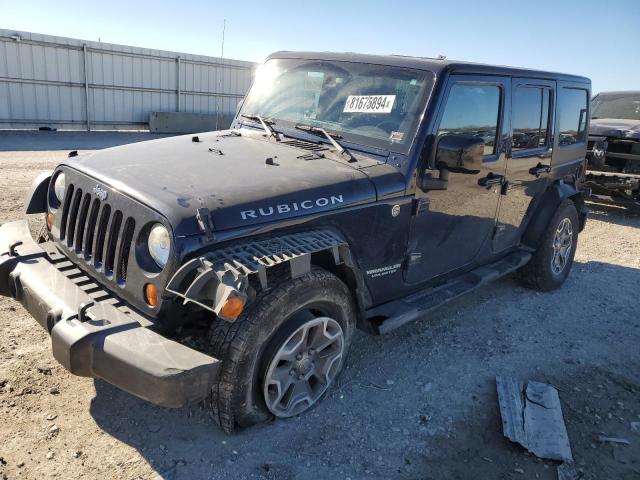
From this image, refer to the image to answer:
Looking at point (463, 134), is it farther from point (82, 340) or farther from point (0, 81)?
point (0, 81)

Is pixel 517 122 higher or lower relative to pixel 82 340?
higher

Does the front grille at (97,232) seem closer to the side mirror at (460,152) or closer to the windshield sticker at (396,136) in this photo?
the windshield sticker at (396,136)

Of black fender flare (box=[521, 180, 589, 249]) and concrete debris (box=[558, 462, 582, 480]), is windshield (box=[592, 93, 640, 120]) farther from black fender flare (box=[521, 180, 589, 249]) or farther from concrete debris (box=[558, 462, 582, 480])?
concrete debris (box=[558, 462, 582, 480])

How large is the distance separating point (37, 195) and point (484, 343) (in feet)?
11.6

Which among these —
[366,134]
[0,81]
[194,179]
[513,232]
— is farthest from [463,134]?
[0,81]

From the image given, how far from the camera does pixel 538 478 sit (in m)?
2.84

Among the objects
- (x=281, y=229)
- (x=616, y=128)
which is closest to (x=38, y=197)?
(x=281, y=229)

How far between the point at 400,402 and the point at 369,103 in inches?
79.1

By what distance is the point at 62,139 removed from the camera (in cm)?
1473

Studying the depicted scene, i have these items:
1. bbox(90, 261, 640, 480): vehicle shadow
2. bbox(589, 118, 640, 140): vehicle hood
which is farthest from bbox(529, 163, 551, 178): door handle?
bbox(589, 118, 640, 140): vehicle hood

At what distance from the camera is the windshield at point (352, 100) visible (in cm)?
349

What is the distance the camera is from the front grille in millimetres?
2721

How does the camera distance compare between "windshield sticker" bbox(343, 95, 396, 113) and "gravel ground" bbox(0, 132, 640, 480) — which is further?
"windshield sticker" bbox(343, 95, 396, 113)

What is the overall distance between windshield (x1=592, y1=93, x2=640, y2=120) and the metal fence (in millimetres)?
10098
